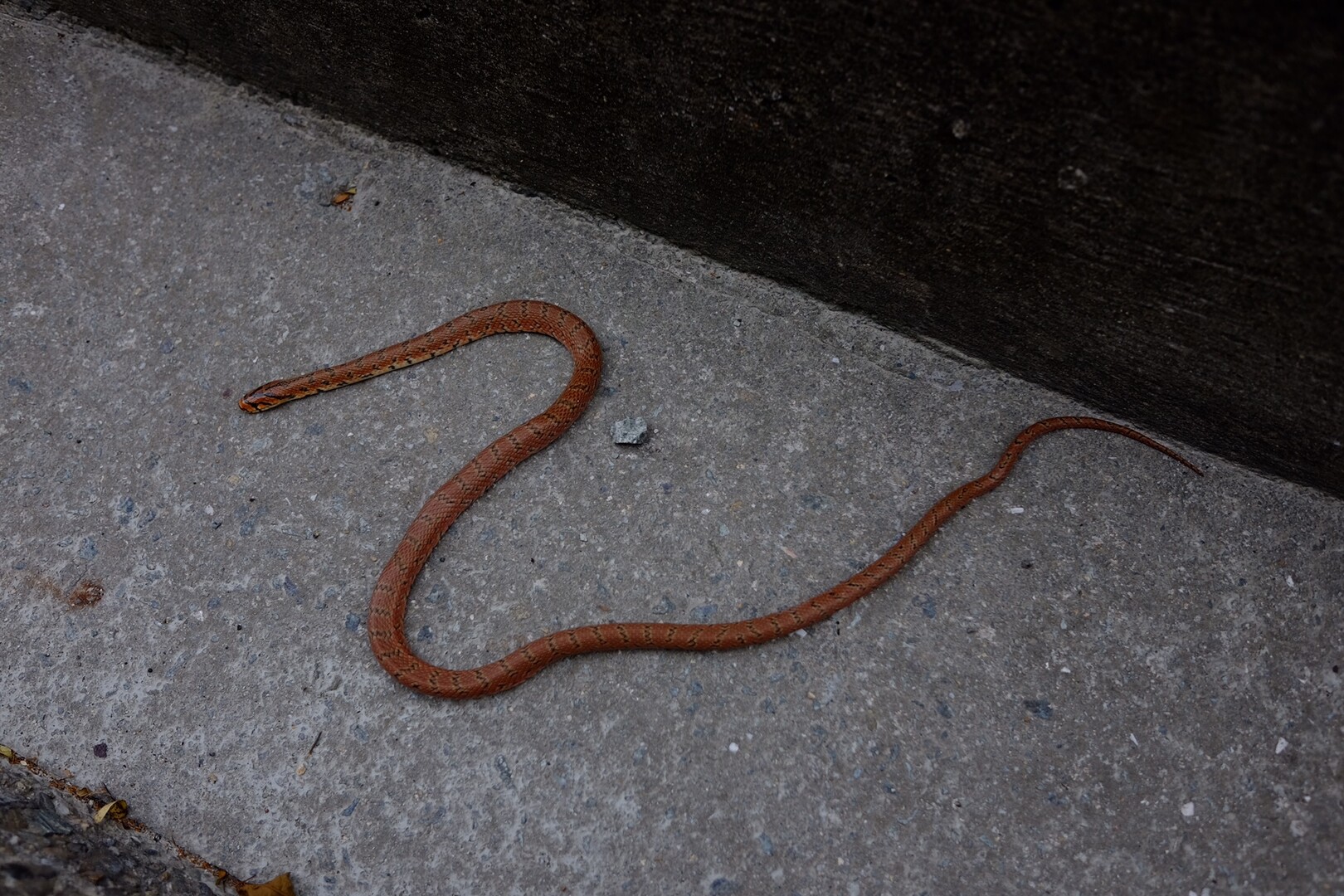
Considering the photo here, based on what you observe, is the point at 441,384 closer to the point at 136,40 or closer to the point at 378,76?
the point at 378,76

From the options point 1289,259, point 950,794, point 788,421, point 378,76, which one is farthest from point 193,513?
point 1289,259

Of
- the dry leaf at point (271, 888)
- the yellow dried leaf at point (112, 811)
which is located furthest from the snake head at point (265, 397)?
the dry leaf at point (271, 888)

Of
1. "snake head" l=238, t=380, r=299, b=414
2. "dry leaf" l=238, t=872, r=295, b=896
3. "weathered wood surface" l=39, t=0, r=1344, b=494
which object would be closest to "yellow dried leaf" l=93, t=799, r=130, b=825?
"dry leaf" l=238, t=872, r=295, b=896

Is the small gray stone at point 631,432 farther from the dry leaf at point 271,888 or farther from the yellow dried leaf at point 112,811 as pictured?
the yellow dried leaf at point 112,811

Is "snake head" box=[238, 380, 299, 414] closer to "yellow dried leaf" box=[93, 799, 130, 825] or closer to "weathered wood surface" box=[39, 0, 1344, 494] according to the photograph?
"weathered wood surface" box=[39, 0, 1344, 494]

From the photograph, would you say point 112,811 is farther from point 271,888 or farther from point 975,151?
point 975,151

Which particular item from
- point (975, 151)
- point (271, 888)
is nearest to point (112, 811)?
point (271, 888)
